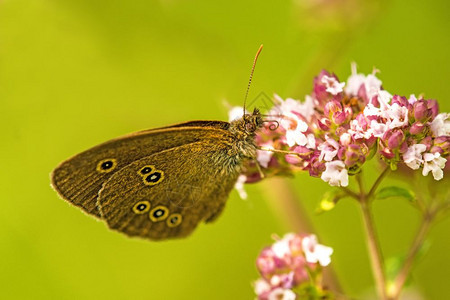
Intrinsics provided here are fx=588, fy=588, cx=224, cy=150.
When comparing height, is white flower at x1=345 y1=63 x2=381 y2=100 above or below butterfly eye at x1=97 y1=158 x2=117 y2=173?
above

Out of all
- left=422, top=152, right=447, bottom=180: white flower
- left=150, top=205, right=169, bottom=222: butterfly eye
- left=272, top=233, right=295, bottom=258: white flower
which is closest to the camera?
left=422, top=152, right=447, bottom=180: white flower

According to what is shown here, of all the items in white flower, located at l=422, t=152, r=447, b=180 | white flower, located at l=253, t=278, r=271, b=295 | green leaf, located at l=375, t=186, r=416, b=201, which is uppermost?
white flower, located at l=422, t=152, r=447, b=180

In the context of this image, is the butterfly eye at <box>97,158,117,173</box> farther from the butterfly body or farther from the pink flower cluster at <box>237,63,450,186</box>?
the pink flower cluster at <box>237,63,450,186</box>

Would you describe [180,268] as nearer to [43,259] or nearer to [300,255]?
[43,259]

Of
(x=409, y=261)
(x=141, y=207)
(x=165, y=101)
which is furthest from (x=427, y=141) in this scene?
(x=165, y=101)

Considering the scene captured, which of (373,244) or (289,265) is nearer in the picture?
(373,244)

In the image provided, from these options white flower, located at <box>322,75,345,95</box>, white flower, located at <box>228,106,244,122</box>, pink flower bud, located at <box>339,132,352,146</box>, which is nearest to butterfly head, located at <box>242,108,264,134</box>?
white flower, located at <box>228,106,244,122</box>

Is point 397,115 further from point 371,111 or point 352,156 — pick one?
point 352,156
